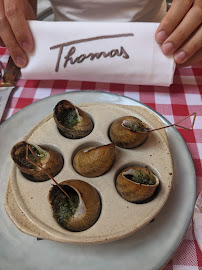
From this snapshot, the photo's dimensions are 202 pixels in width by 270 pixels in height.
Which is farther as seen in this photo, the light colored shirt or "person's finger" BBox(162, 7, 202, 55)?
the light colored shirt

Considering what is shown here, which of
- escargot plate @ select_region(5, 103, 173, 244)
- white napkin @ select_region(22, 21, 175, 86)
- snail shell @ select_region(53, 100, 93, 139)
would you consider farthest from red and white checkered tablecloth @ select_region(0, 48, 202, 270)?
snail shell @ select_region(53, 100, 93, 139)

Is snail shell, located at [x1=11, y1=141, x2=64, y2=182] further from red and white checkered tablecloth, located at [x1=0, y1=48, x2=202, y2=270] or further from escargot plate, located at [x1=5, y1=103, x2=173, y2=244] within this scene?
red and white checkered tablecloth, located at [x1=0, y1=48, x2=202, y2=270]

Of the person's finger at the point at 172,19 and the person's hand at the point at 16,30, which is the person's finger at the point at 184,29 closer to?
the person's finger at the point at 172,19

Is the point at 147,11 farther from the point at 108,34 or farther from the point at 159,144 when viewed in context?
the point at 159,144

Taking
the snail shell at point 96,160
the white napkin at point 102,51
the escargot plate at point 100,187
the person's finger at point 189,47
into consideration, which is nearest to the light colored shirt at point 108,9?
the white napkin at point 102,51

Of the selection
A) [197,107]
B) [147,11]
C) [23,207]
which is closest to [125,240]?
[23,207]
